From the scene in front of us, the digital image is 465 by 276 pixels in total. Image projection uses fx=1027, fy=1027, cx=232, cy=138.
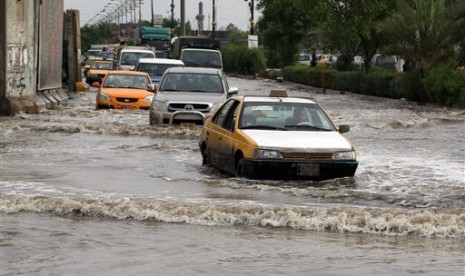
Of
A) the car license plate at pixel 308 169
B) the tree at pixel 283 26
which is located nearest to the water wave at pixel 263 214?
the car license plate at pixel 308 169

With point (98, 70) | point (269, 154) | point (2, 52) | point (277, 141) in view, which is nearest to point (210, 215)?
point (269, 154)

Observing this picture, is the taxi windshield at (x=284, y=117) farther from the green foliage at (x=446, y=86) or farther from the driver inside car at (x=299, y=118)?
the green foliage at (x=446, y=86)

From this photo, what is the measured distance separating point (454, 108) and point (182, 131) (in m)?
15.3

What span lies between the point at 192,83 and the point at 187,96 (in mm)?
1029

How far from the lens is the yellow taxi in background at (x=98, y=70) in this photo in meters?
52.9

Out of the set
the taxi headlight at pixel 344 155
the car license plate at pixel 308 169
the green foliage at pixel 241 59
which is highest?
the taxi headlight at pixel 344 155

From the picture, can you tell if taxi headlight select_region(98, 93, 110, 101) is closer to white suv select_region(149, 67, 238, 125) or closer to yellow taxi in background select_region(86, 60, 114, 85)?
white suv select_region(149, 67, 238, 125)

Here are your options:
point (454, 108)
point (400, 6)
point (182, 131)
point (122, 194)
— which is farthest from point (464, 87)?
point (122, 194)

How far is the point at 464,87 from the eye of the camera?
34.4m

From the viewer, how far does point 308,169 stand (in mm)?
14195

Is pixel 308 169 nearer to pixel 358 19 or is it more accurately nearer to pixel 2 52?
pixel 2 52

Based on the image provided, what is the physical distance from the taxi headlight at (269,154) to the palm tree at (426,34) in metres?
25.7

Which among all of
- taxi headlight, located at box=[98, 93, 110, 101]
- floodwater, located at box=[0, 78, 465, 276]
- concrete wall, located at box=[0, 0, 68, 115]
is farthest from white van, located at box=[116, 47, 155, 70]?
floodwater, located at box=[0, 78, 465, 276]

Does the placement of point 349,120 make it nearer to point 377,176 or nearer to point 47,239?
point 377,176
